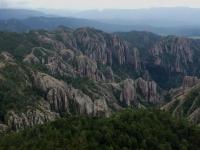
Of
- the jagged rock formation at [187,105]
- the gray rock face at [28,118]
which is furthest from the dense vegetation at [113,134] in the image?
the jagged rock formation at [187,105]

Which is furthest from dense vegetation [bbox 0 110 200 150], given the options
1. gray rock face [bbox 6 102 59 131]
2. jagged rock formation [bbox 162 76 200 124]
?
jagged rock formation [bbox 162 76 200 124]

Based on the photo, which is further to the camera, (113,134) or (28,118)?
(28,118)

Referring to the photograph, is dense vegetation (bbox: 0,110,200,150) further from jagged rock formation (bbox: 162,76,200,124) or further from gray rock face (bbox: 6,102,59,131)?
jagged rock formation (bbox: 162,76,200,124)

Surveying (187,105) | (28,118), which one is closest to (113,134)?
(28,118)

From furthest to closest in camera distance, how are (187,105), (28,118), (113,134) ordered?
(187,105)
(28,118)
(113,134)

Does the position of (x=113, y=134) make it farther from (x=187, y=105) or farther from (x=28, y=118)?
(x=187, y=105)

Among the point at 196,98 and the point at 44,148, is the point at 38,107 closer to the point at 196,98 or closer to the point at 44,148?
the point at 196,98

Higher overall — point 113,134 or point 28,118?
point 113,134

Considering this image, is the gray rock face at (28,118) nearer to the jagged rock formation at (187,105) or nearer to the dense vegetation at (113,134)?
the dense vegetation at (113,134)
